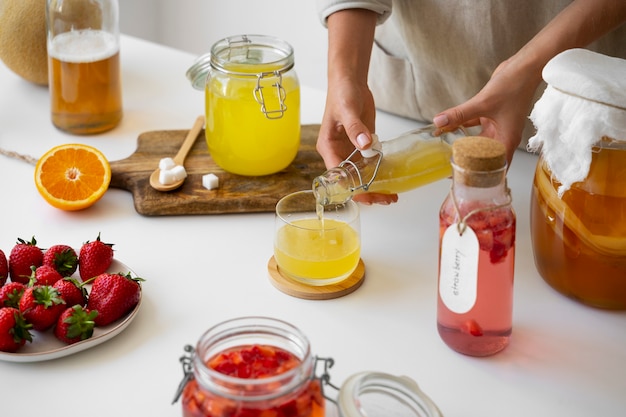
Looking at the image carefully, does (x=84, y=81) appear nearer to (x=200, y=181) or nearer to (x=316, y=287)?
(x=200, y=181)

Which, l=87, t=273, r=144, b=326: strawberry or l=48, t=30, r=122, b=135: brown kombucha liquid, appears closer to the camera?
l=87, t=273, r=144, b=326: strawberry

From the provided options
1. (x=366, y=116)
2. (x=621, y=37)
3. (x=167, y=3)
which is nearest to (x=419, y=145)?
(x=366, y=116)

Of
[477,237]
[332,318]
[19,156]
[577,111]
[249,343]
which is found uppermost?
[577,111]

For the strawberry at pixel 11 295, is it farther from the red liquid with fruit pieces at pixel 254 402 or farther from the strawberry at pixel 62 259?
the red liquid with fruit pieces at pixel 254 402

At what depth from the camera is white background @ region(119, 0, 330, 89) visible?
326 centimetres

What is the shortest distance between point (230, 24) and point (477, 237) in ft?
8.46

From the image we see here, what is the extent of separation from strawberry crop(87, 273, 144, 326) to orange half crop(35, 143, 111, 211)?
1.08ft

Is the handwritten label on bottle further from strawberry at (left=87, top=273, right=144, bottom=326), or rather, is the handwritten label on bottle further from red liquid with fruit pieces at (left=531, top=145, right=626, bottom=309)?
strawberry at (left=87, top=273, right=144, bottom=326)

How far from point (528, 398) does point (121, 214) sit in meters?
0.76

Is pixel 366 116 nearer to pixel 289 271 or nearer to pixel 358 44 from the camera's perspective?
pixel 358 44

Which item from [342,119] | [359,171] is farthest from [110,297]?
[342,119]

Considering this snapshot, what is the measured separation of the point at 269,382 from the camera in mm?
859

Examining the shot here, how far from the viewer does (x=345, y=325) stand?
120cm

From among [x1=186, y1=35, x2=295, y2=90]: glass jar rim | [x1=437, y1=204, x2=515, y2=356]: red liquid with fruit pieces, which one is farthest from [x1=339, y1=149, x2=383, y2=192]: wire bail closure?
[x1=186, y1=35, x2=295, y2=90]: glass jar rim
